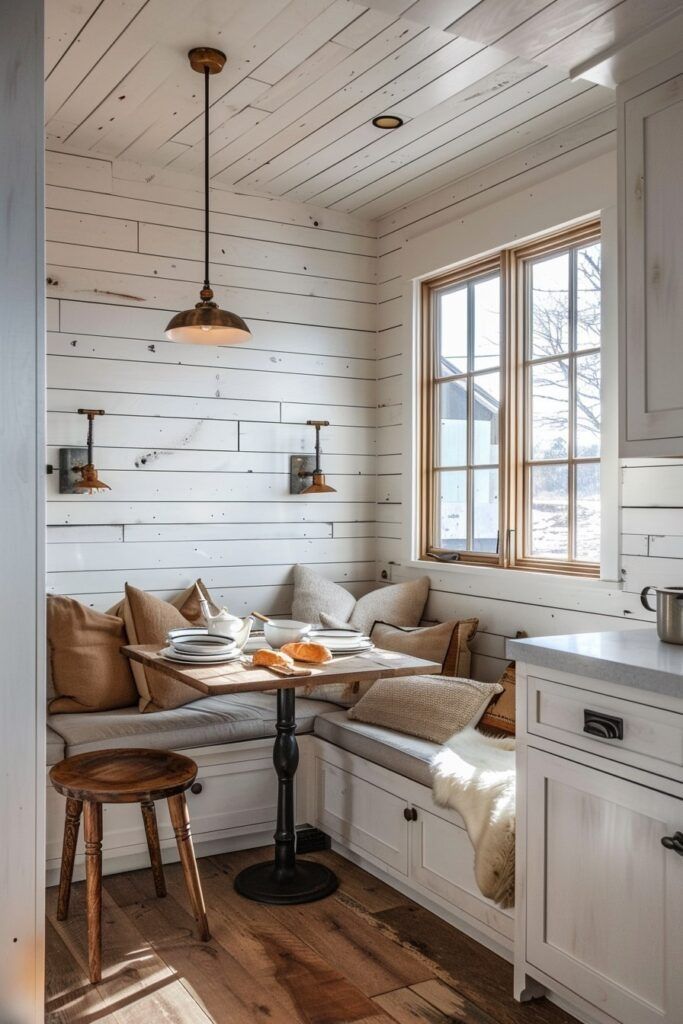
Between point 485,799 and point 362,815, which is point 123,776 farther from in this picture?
point 485,799

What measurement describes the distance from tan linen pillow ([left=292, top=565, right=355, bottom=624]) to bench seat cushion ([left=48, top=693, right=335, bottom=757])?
56 cm

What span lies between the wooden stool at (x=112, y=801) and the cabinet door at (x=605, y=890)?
1000mm

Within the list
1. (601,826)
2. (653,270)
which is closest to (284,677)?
(601,826)

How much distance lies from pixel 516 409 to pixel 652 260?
1.26 metres

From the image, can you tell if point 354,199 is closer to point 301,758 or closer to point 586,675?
point 301,758

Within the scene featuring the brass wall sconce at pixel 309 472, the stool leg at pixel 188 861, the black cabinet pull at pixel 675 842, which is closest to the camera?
the black cabinet pull at pixel 675 842

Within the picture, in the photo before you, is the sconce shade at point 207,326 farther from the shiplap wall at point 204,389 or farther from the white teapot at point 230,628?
the white teapot at point 230,628

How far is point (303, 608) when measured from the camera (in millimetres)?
3967

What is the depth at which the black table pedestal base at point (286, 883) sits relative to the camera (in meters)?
2.86

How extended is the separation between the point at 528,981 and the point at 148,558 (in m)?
2.20

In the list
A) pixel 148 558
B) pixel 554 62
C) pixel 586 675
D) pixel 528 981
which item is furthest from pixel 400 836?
pixel 554 62

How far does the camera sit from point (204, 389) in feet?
12.9

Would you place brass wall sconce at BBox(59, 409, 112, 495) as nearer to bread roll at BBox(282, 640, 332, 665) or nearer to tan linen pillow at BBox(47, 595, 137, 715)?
tan linen pillow at BBox(47, 595, 137, 715)

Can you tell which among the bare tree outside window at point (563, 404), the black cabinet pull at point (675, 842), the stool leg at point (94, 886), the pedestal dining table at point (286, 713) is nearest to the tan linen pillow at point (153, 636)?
the pedestal dining table at point (286, 713)
